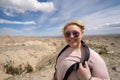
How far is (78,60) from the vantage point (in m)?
1.82

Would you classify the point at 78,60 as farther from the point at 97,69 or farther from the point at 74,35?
the point at 74,35

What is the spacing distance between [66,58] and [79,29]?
1.22 feet

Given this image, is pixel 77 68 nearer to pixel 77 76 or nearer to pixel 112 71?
pixel 77 76

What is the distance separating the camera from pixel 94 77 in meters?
1.73

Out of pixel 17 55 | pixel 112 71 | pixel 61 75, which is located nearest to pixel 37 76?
pixel 112 71

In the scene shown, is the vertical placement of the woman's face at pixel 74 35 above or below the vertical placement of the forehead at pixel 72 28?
below

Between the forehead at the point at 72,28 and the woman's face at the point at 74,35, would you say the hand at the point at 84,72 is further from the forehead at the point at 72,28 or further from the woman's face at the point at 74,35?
the forehead at the point at 72,28

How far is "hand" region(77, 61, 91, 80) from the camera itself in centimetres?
169

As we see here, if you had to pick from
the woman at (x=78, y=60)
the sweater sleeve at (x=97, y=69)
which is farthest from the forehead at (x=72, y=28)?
the sweater sleeve at (x=97, y=69)

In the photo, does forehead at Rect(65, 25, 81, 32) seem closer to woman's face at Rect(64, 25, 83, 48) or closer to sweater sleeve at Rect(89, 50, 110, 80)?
woman's face at Rect(64, 25, 83, 48)

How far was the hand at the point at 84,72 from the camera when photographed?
169 centimetres

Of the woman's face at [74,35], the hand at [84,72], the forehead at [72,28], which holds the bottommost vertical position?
the hand at [84,72]

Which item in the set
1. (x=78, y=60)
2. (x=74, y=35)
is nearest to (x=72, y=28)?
(x=74, y=35)

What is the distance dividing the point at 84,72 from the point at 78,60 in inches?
7.0
